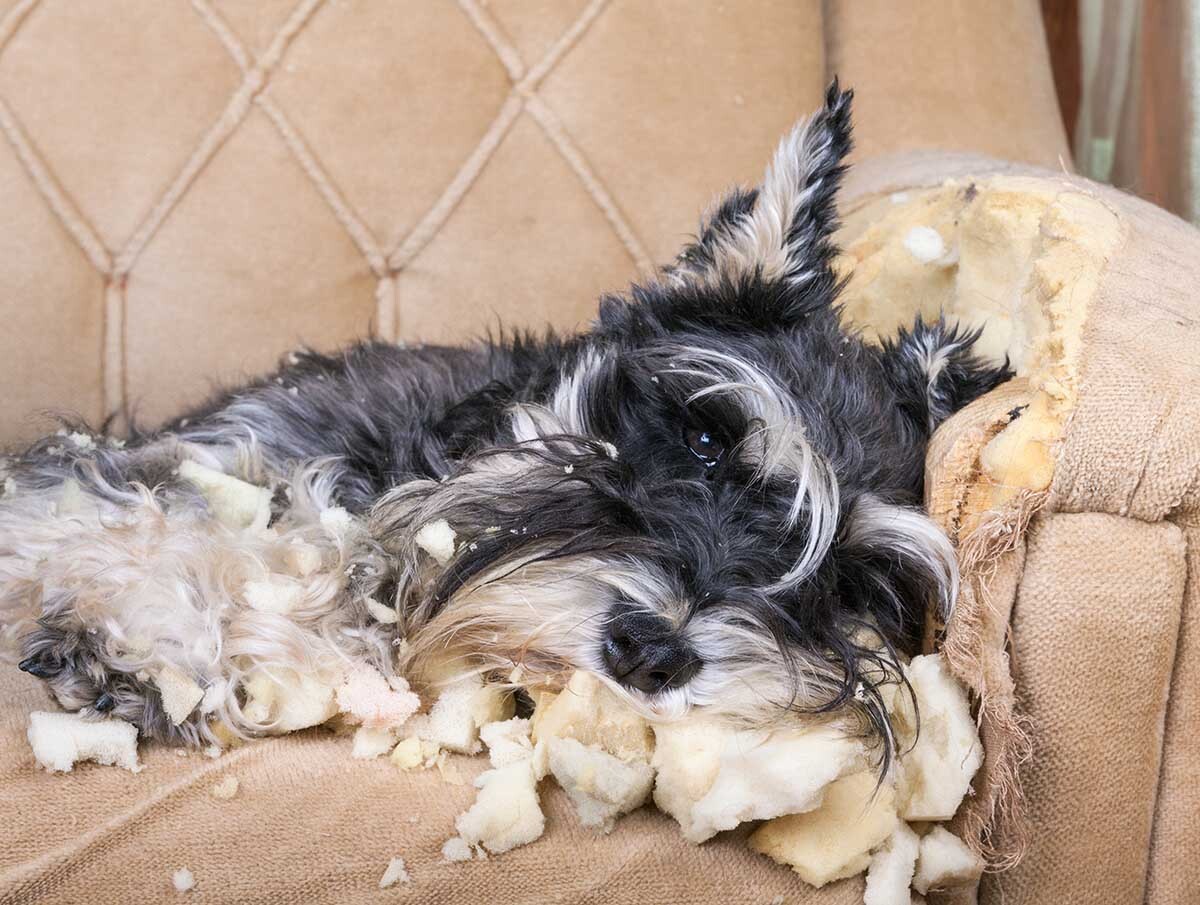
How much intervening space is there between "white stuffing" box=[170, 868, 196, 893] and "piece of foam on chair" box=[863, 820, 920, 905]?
977 mm

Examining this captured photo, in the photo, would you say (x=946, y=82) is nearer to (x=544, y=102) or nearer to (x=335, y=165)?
(x=544, y=102)

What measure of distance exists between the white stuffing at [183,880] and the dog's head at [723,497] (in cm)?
53

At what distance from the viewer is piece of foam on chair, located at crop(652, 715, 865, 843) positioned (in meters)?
1.60

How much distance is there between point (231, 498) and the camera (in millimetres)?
2230

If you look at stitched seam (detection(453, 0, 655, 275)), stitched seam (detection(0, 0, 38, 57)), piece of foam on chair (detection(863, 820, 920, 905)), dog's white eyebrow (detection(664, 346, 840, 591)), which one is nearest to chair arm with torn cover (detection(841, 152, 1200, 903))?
piece of foam on chair (detection(863, 820, 920, 905))

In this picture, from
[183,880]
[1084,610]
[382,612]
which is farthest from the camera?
[382,612]

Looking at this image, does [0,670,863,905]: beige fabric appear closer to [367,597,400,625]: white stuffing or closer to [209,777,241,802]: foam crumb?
[209,777,241,802]: foam crumb

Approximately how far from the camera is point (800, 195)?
7.30 ft

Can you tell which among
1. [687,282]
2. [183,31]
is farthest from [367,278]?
[687,282]

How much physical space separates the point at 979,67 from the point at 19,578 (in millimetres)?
3027

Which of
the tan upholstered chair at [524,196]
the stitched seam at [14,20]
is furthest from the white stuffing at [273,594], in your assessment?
the stitched seam at [14,20]

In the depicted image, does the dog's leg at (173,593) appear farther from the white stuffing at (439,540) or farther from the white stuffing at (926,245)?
the white stuffing at (926,245)

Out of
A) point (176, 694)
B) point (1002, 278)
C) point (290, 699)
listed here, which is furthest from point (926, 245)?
point (176, 694)

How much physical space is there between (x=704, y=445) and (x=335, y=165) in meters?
1.76
